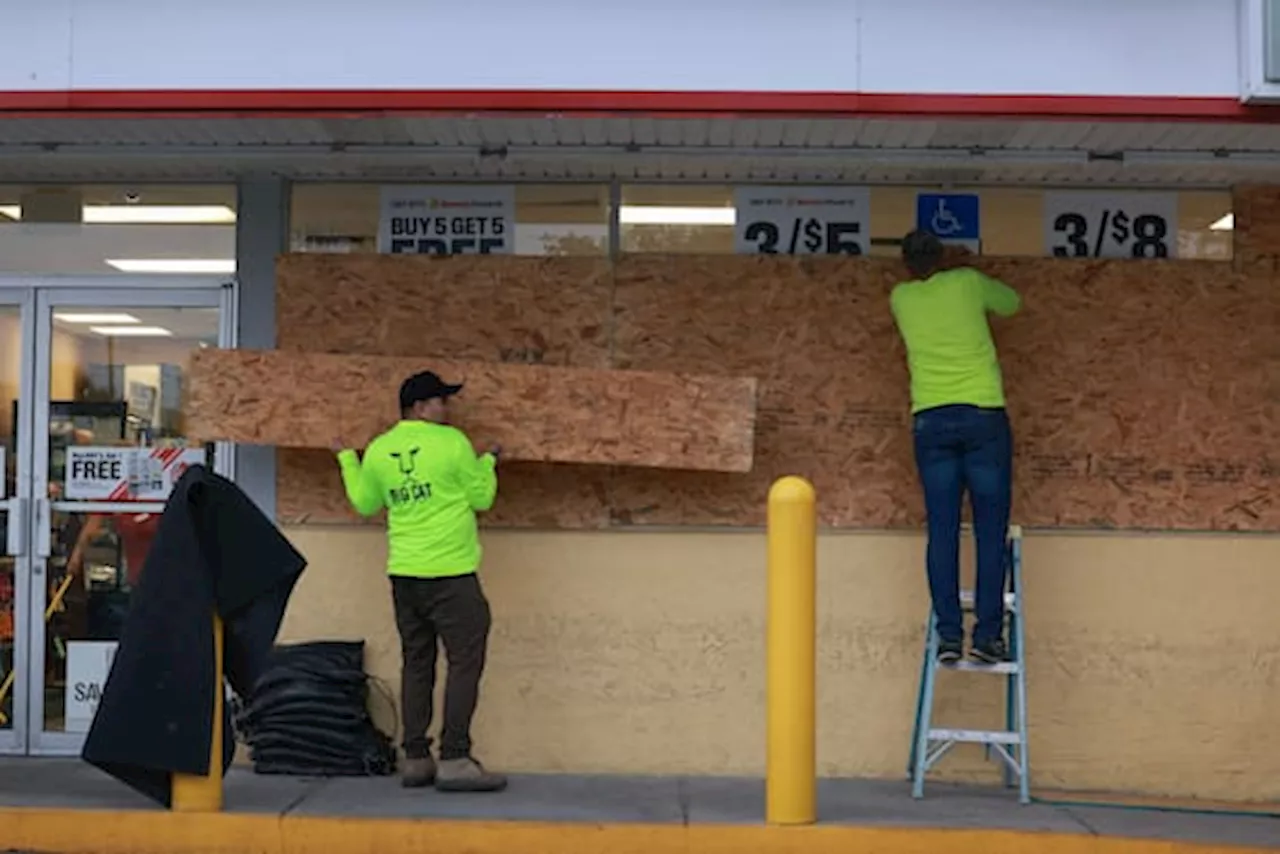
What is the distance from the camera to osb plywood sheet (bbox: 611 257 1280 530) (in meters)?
8.41

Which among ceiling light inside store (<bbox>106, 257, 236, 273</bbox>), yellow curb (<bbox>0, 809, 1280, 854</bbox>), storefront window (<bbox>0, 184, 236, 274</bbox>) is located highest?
storefront window (<bbox>0, 184, 236, 274</bbox>)

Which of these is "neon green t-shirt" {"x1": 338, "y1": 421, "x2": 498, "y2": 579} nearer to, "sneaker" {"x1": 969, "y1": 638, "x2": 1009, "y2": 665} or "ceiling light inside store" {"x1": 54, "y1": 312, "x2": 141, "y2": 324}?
"ceiling light inside store" {"x1": 54, "y1": 312, "x2": 141, "y2": 324}

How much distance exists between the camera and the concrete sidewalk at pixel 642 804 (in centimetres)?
736

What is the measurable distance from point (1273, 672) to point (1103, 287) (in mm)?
2134

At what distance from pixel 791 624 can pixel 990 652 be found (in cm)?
132

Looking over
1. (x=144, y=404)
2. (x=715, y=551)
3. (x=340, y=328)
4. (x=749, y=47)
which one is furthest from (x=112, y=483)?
(x=749, y=47)

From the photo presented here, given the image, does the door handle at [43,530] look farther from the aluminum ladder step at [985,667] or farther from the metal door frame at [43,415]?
the aluminum ladder step at [985,667]

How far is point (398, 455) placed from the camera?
776 centimetres

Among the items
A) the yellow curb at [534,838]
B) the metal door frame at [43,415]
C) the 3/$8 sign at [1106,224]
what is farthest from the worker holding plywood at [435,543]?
the 3/$8 sign at [1106,224]

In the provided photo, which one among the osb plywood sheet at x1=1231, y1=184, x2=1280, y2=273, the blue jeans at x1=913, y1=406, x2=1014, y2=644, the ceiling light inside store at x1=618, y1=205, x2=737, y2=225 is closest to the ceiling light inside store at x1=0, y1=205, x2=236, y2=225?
the ceiling light inside store at x1=618, y1=205, x2=737, y2=225

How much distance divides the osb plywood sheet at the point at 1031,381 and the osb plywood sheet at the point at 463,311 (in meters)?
0.21

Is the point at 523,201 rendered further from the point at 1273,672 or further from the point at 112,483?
the point at 1273,672


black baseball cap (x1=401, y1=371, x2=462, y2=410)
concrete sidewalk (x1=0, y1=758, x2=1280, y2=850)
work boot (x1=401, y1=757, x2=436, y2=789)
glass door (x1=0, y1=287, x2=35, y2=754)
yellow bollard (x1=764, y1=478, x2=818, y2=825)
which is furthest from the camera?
glass door (x1=0, y1=287, x2=35, y2=754)

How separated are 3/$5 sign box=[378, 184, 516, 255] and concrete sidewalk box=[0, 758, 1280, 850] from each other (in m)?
2.73
